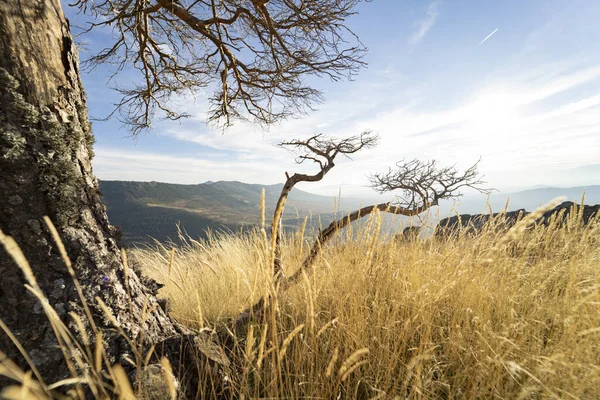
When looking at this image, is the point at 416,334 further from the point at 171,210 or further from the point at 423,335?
the point at 171,210

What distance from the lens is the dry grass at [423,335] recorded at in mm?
1112

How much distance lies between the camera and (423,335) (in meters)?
1.47

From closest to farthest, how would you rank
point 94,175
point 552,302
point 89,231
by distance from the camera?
1. point 89,231
2. point 94,175
3. point 552,302

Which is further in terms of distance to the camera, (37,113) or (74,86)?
(74,86)

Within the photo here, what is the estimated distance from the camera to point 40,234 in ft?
3.92

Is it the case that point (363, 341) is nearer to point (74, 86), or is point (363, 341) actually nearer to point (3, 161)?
point (3, 161)

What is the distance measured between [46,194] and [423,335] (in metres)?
2.06

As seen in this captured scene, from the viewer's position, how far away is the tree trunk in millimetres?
1124

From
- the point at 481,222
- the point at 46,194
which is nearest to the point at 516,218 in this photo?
the point at 481,222

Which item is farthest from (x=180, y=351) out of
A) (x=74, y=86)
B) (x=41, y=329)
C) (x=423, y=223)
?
(x=423, y=223)

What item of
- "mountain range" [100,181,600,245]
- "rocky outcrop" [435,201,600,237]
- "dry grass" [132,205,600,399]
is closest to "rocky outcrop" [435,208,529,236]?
"rocky outcrop" [435,201,600,237]

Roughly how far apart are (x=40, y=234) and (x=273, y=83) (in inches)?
124

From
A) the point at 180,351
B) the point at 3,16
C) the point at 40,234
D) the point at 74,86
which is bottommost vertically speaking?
the point at 180,351

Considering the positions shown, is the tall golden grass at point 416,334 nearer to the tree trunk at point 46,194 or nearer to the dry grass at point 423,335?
the dry grass at point 423,335
